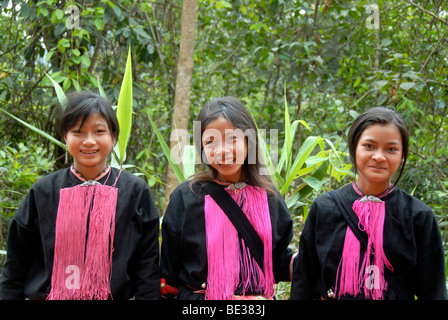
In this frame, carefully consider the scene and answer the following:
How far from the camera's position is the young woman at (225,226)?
65.9 inches

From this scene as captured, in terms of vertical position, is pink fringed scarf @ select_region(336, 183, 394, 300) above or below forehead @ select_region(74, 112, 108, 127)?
below

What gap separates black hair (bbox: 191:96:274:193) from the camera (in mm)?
1742

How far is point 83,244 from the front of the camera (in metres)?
1.63

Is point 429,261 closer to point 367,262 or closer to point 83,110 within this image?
point 367,262

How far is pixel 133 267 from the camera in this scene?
5.59ft

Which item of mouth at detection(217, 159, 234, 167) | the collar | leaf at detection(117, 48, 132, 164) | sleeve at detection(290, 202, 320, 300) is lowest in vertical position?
sleeve at detection(290, 202, 320, 300)

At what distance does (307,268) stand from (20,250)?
1070mm

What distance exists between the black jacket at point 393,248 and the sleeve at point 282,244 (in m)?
0.12

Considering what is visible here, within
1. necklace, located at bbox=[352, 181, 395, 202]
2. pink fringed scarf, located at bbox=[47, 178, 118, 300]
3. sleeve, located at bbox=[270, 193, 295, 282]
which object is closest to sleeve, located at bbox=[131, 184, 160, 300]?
pink fringed scarf, located at bbox=[47, 178, 118, 300]

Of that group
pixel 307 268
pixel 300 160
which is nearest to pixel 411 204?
pixel 307 268

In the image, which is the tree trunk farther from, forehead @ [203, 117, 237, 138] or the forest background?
forehead @ [203, 117, 237, 138]

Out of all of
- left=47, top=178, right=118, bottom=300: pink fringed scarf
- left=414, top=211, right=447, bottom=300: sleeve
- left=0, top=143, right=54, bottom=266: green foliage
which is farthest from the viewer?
left=0, top=143, right=54, bottom=266: green foliage

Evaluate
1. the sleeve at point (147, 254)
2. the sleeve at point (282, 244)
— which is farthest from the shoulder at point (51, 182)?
the sleeve at point (282, 244)

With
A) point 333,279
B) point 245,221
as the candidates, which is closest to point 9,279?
point 245,221
